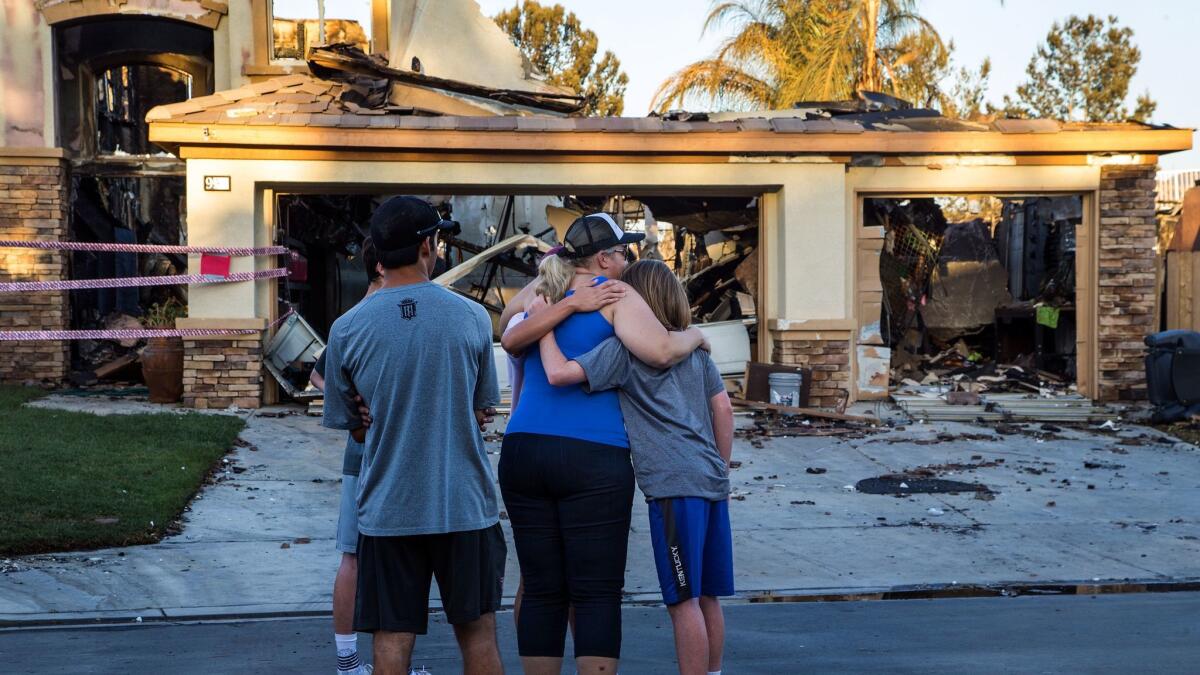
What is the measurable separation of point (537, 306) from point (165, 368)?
1014 centimetres

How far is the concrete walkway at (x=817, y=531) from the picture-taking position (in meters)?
6.97

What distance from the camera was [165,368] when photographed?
13742 mm

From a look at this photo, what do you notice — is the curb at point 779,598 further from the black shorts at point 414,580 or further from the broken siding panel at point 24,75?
the broken siding panel at point 24,75

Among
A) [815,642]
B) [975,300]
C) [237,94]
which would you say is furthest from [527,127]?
[975,300]

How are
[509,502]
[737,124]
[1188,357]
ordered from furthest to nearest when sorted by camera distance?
[737,124] < [1188,357] < [509,502]

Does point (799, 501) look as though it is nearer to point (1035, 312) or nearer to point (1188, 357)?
point (1188, 357)

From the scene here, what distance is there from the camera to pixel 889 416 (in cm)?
1388

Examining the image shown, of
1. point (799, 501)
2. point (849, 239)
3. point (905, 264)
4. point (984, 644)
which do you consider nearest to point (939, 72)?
point (905, 264)

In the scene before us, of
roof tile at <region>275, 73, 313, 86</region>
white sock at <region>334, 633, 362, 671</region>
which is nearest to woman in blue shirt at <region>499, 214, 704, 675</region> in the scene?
white sock at <region>334, 633, 362, 671</region>

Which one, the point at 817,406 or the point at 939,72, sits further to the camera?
the point at 939,72

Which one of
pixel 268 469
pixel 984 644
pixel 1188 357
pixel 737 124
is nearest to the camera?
pixel 984 644

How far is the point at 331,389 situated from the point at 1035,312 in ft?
49.5

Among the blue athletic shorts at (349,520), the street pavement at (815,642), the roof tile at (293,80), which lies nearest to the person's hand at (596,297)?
the blue athletic shorts at (349,520)

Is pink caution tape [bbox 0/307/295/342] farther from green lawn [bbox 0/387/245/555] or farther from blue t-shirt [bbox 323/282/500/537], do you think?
blue t-shirt [bbox 323/282/500/537]
